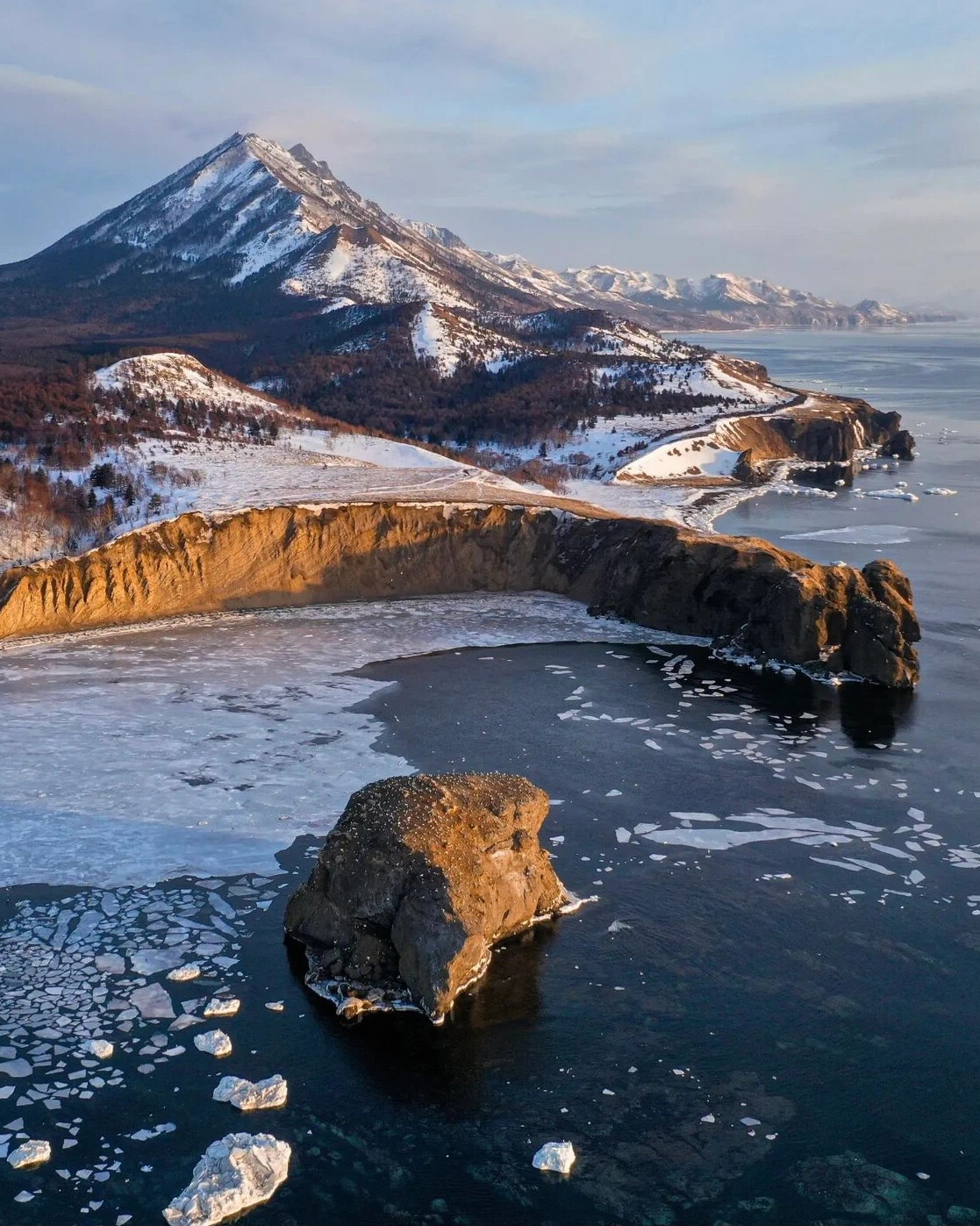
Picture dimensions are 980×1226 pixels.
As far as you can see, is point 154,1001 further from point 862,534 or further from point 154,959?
point 862,534

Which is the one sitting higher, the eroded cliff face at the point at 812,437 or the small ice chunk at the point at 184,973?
the eroded cliff face at the point at 812,437

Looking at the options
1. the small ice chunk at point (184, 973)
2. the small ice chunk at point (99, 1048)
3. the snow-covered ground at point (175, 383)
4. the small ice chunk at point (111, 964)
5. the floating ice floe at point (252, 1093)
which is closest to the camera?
the floating ice floe at point (252, 1093)

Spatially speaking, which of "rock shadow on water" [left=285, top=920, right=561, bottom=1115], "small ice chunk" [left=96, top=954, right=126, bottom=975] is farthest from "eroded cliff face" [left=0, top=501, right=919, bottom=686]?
"small ice chunk" [left=96, top=954, right=126, bottom=975]

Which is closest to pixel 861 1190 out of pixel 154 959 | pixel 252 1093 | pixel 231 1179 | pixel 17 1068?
pixel 231 1179

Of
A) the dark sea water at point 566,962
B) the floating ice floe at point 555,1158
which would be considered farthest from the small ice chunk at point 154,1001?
the floating ice floe at point 555,1158

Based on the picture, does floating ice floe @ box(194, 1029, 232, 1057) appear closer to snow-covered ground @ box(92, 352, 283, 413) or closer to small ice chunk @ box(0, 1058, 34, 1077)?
small ice chunk @ box(0, 1058, 34, 1077)

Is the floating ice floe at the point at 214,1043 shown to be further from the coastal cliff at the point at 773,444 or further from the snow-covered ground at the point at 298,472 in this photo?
the coastal cliff at the point at 773,444
